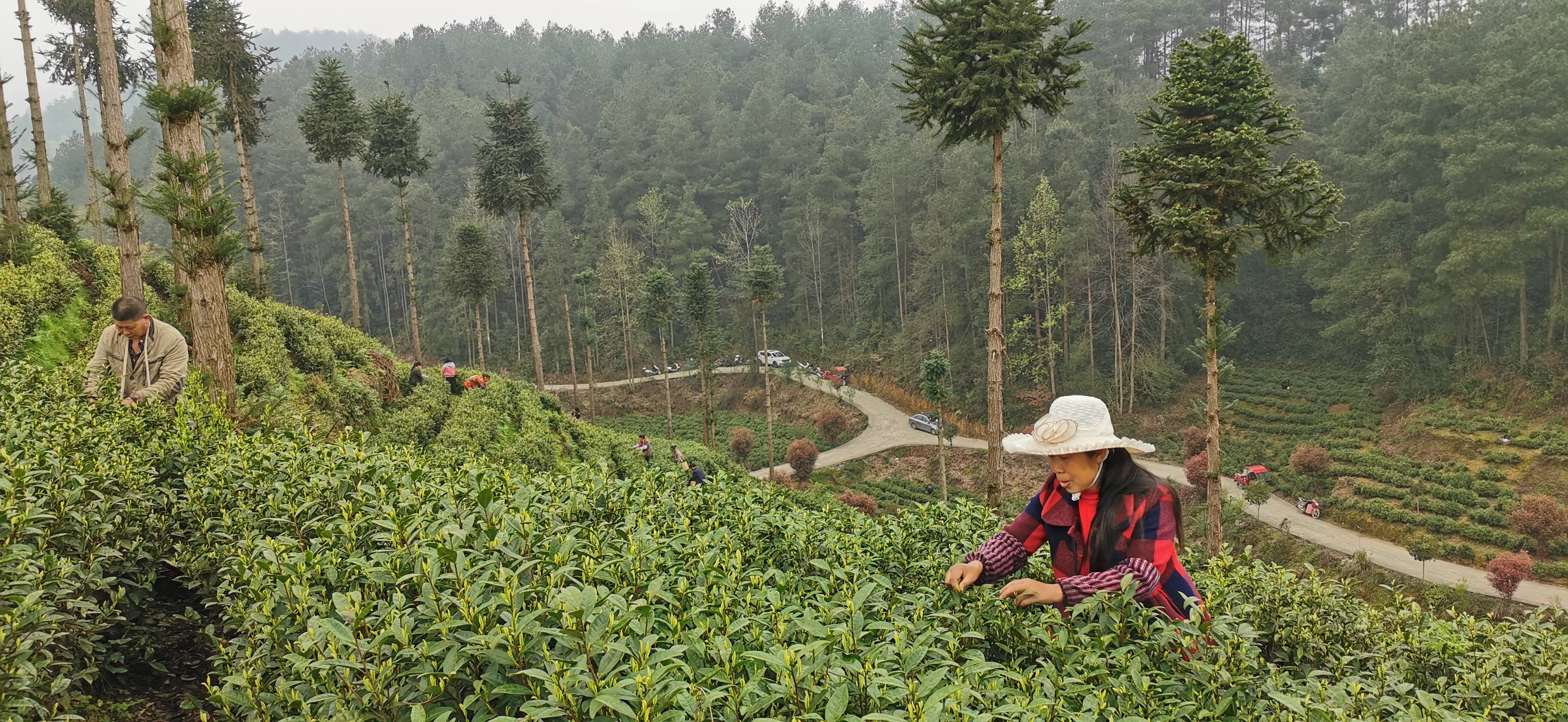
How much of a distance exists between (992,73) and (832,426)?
25415 mm

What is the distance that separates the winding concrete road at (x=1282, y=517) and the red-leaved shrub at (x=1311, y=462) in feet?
Result: 3.99

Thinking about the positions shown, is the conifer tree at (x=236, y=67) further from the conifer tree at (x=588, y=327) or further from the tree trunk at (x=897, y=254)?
the tree trunk at (x=897, y=254)

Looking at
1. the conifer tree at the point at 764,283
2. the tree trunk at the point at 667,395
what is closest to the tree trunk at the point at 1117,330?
the conifer tree at the point at 764,283

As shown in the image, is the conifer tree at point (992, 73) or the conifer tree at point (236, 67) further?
the conifer tree at point (236, 67)

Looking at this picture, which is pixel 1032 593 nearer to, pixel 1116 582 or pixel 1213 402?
pixel 1116 582

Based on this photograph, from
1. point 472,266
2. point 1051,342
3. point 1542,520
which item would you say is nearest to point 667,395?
point 472,266

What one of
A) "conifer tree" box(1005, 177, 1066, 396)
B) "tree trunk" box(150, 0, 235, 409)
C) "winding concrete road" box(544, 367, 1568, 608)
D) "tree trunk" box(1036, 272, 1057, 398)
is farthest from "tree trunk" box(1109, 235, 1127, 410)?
"tree trunk" box(150, 0, 235, 409)

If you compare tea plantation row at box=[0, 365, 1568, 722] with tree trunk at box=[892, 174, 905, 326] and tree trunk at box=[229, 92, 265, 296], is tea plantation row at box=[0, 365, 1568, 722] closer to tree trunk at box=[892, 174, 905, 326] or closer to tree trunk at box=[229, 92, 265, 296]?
tree trunk at box=[229, 92, 265, 296]

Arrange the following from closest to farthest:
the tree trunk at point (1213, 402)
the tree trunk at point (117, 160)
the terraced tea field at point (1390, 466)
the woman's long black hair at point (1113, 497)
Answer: the woman's long black hair at point (1113, 497)
the tree trunk at point (117, 160)
the tree trunk at point (1213, 402)
the terraced tea field at point (1390, 466)

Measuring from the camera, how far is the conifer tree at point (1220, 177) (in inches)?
505

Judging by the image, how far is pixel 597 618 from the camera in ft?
7.58

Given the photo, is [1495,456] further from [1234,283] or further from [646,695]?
[646,695]

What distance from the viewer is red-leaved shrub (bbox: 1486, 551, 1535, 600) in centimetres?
1794

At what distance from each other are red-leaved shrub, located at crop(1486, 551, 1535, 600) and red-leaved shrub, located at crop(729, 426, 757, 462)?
938 inches
